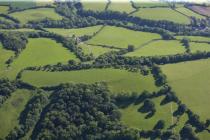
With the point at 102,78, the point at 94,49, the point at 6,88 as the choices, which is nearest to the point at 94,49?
the point at 94,49

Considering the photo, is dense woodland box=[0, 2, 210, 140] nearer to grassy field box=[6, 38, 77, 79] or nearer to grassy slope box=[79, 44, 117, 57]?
grassy field box=[6, 38, 77, 79]

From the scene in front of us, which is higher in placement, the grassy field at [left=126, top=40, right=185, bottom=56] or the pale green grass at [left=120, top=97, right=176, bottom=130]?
the grassy field at [left=126, top=40, right=185, bottom=56]

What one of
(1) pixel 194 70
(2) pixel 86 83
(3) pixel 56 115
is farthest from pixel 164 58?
(3) pixel 56 115

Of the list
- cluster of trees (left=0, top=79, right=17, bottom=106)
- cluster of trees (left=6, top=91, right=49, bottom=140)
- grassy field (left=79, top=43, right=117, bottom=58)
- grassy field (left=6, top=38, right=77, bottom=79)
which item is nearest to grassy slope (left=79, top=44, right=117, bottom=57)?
grassy field (left=79, top=43, right=117, bottom=58)

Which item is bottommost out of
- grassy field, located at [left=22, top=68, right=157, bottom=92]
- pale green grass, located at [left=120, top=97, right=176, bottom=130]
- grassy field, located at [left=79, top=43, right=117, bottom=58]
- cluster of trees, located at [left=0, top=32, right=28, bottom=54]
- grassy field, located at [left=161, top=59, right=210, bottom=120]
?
pale green grass, located at [left=120, top=97, right=176, bottom=130]

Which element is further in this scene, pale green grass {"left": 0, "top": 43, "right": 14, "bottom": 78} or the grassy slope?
the grassy slope

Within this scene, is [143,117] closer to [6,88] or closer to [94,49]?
[6,88]

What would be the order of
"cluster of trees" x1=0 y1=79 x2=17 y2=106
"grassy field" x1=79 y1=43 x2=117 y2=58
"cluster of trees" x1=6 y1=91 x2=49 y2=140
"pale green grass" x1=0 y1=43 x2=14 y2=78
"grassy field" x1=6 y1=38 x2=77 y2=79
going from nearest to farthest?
1. "cluster of trees" x1=6 y1=91 x2=49 y2=140
2. "cluster of trees" x1=0 y1=79 x2=17 y2=106
3. "pale green grass" x1=0 y1=43 x2=14 y2=78
4. "grassy field" x1=6 y1=38 x2=77 y2=79
5. "grassy field" x1=79 y1=43 x2=117 y2=58

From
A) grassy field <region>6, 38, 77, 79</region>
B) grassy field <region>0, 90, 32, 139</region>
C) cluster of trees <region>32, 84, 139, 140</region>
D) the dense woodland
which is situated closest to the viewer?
cluster of trees <region>32, 84, 139, 140</region>
